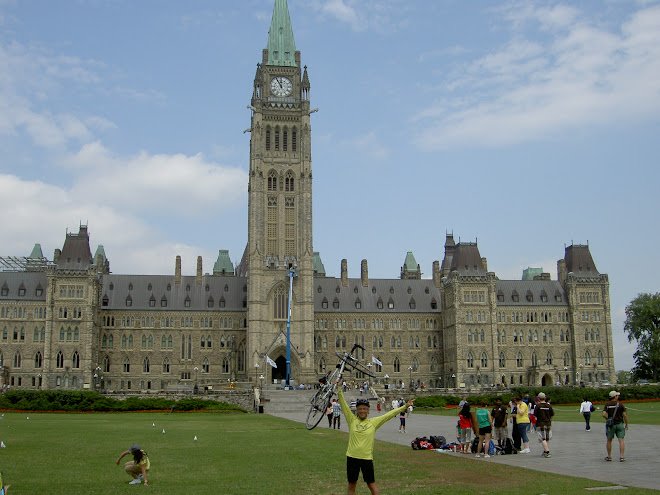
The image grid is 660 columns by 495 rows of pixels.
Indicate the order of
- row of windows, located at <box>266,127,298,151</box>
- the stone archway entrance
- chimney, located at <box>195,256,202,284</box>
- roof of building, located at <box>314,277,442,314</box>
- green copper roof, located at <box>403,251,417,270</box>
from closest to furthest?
row of windows, located at <box>266,127,298,151</box>
the stone archway entrance
chimney, located at <box>195,256,202,284</box>
roof of building, located at <box>314,277,442,314</box>
green copper roof, located at <box>403,251,417,270</box>

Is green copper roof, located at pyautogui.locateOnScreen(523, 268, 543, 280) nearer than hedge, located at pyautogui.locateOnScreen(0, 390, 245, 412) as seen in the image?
No

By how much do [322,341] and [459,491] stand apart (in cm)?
9540

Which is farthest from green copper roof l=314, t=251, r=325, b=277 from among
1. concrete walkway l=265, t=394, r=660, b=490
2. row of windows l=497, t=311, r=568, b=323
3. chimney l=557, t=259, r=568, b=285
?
concrete walkway l=265, t=394, r=660, b=490

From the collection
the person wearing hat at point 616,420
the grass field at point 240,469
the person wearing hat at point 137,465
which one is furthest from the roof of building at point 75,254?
the person wearing hat at point 616,420

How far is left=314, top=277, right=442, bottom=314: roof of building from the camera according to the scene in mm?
115875

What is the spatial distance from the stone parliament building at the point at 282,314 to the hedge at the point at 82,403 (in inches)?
1309

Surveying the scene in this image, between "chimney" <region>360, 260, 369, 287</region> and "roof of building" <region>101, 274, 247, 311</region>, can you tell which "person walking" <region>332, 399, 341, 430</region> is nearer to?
"roof of building" <region>101, 274, 247, 311</region>

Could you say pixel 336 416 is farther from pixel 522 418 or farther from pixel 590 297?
pixel 590 297

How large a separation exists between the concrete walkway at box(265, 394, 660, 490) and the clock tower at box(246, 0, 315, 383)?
2502 inches

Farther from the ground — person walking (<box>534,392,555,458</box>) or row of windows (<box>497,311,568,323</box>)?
row of windows (<box>497,311,568,323</box>)

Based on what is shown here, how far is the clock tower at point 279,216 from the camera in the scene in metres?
103

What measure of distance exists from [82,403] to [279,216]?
47.6 m

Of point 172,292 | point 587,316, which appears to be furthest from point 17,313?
point 587,316

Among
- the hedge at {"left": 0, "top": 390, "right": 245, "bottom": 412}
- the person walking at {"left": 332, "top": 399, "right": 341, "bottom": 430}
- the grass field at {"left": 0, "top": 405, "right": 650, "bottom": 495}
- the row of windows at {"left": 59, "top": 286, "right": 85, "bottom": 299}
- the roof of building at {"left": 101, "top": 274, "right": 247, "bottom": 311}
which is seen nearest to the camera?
the grass field at {"left": 0, "top": 405, "right": 650, "bottom": 495}
